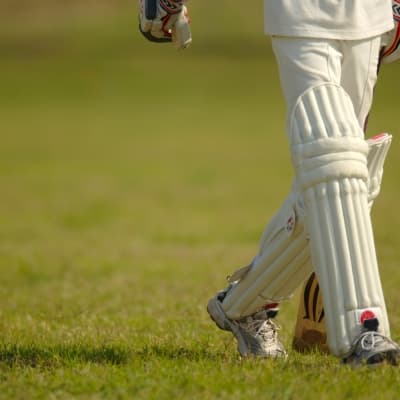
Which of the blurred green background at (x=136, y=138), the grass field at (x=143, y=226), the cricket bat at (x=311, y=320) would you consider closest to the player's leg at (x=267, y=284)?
the grass field at (x=143, y=226)

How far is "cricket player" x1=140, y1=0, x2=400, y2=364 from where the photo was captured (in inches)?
136

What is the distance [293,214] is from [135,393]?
0.95 metres

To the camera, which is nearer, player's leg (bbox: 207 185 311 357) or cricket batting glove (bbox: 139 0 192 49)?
player's leg (bbox: 207 185 311 357)

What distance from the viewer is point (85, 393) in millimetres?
3389

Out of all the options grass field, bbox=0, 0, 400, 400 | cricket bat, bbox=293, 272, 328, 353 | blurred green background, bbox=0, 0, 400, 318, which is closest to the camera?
grass field, bbox=0, 0, 400, 400

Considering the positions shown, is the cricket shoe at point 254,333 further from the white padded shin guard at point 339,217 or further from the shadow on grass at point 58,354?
the white padded shin guard at point 339,217

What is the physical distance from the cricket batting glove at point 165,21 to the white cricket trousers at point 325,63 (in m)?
0.50

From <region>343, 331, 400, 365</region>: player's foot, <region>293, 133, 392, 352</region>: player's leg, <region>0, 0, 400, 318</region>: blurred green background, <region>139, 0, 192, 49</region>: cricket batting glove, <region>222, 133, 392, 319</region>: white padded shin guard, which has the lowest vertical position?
<region>0, 0, 400, 318</region>: blurred green background

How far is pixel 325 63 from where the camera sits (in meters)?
3.68

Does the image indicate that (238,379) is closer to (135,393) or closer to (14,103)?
(135,393)

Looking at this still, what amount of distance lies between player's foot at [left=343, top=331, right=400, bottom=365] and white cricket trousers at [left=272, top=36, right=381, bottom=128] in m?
0.88

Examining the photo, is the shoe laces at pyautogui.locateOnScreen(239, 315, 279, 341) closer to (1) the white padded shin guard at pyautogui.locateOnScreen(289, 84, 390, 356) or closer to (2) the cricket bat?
(2) the cricket bat

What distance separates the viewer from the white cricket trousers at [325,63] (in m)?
3.65

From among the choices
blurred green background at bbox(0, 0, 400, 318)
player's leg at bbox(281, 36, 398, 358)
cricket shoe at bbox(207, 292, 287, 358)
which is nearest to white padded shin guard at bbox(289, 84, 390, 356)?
player's leg at bbox(281, 36, 398, 358)
